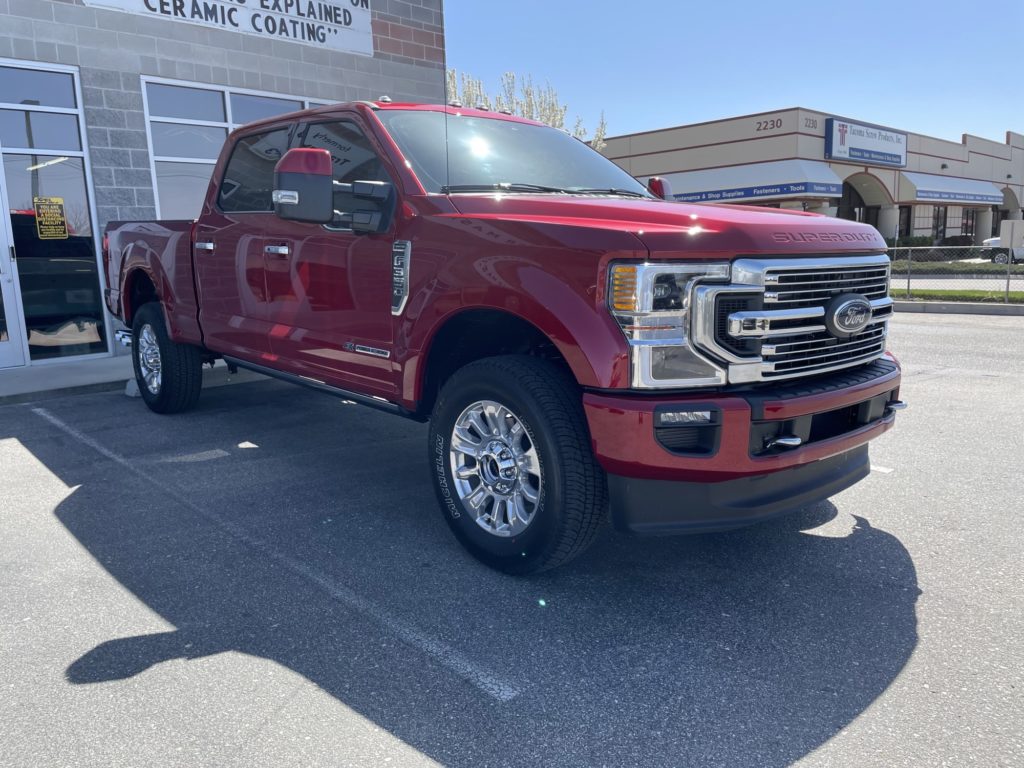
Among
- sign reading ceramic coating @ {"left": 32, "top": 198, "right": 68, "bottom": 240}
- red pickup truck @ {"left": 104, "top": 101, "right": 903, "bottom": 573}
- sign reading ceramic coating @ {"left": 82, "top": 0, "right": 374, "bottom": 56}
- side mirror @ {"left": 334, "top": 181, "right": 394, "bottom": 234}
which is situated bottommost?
red pickup truck @ {"left": 104, "top": 101, "right": 903, "bottom": 573}

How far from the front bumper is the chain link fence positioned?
519 inches

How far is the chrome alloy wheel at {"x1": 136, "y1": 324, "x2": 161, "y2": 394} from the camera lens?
22.1 ft

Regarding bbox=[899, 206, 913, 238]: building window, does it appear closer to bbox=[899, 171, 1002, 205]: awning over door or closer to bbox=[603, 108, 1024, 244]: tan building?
bbox=[603, 108, 1024, 244]: tan building

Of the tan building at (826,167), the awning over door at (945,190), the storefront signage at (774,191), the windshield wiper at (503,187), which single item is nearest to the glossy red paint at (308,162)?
the windshield wiper at (503,187)

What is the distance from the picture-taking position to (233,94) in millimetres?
10742

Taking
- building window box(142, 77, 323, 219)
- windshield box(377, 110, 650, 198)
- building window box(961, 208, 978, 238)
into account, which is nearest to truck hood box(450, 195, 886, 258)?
windshield box(377, 110, 650, 198)

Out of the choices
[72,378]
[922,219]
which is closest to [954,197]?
[922,219]

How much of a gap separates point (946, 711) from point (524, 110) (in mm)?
31736

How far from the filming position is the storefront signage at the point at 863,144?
32781mm

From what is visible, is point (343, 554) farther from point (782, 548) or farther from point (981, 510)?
point (981, 510)

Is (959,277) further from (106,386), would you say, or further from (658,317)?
(658,317)

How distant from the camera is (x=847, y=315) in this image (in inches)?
133

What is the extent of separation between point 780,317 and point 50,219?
898 cm

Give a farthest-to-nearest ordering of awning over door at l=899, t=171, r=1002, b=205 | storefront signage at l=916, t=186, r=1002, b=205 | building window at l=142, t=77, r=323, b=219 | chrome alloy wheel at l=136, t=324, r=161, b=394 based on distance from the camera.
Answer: storefront signage at l=916, t=186, r=1002, b=205 → awning over door at l=899, t=171, r=1002, b=205 → building window at l=142, t=77, r=323, b=219 → chrome alloy wheel at l=136, t=324, r=161, b=394
